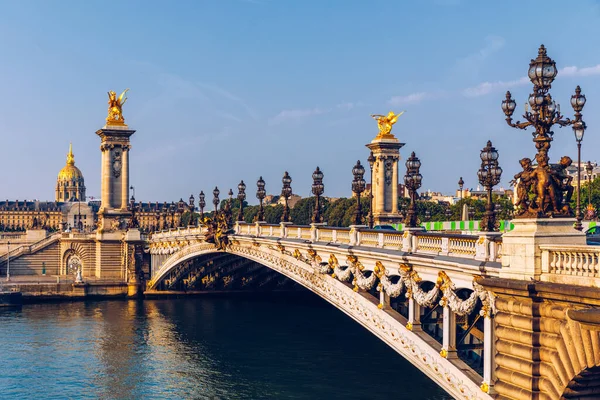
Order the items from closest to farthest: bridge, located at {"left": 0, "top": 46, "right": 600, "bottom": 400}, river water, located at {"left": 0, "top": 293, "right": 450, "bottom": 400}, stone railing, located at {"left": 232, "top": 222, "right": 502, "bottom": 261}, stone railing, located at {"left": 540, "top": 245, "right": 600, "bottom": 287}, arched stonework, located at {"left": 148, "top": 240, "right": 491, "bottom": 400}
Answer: stone railing, located at {"left": 540, "top": 245, "right": 600, "bottom": 287}, bridge, located at {"left": 0, "top": 46, "right": 600, "bottom": 400}, stone railing, located at {"left": 232, "top": 222, "right": 502, "bottom": 261}, arched stonework, located at {"left": 148, "top": 240, "right": 491, "bottom": 400}, river water, located at {"left": 0, "top": 293, "right": 450, "bottom": 400}

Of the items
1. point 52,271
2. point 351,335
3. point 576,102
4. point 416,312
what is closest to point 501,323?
point 416,312

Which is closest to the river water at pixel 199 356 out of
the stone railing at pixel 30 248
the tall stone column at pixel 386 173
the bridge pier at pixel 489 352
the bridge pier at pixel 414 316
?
the bridge pier at pixel 414 316

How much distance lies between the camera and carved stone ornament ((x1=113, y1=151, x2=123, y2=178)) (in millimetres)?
76688

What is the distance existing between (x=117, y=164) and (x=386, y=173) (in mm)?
23546

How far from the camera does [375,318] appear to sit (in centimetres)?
2573

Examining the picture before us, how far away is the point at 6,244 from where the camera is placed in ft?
278

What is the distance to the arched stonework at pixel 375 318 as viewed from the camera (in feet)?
65.7

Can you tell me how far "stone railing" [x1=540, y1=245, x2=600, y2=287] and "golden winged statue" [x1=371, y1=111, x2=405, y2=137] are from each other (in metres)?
56.1

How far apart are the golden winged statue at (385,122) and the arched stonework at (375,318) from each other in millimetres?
29133

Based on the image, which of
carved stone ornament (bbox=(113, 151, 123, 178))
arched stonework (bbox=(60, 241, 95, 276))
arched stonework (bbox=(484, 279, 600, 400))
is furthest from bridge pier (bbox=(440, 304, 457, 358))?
carved stone ornament (bbox=(113, 151, 123, 178))

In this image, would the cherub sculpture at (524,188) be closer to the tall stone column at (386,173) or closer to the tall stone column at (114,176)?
the tall stone column at (386,173)

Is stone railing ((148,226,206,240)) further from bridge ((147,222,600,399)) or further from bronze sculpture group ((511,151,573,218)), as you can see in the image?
bronze sculpture group ((511,151,573,218))

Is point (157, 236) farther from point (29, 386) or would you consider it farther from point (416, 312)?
point (416, 312)

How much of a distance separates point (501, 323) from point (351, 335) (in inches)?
1199
